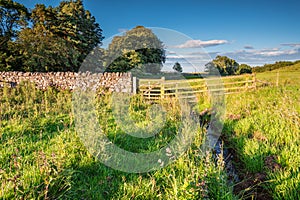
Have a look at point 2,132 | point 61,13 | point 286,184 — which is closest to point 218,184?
point 286,184

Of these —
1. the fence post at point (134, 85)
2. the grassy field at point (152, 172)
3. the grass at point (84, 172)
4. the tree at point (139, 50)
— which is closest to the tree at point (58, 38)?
the tree at point (139, 50)

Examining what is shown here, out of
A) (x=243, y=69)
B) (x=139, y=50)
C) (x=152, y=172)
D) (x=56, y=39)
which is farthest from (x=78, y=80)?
(x=243, y=69)

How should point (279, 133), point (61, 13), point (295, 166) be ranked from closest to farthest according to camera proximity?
1. point (295, 166)
2. point (279, 133)
3. point (61, 13)

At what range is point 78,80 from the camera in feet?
46.1

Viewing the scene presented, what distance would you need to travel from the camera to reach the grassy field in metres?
2.93

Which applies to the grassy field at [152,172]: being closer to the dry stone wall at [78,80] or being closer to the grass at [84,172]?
the grass at [84,172]

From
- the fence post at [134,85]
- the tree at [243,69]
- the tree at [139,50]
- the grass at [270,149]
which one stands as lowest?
the grass at [270,149]

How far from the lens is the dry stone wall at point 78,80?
12.7 meters

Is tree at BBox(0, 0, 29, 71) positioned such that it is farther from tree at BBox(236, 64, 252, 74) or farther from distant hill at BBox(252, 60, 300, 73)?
distant hill at BBox(252, 60, 300, 73)

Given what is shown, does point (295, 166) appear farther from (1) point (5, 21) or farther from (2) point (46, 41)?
(1) point (5, 21)

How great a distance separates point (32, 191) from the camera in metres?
2.60

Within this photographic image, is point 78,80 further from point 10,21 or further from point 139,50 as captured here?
point 10,21

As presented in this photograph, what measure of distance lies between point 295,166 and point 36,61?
74.1 feet

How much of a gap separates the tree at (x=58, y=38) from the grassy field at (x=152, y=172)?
15.7 meters
